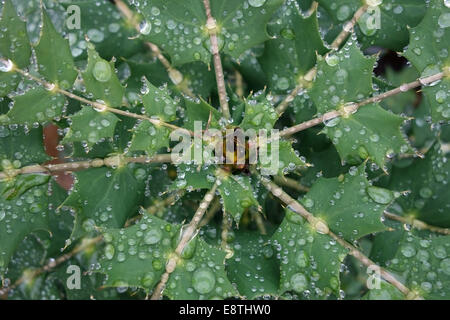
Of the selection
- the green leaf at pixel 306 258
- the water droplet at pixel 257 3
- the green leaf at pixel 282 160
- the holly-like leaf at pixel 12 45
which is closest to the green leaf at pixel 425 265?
the green leaf at pixel 306 258

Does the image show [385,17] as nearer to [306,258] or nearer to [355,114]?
[355,114]

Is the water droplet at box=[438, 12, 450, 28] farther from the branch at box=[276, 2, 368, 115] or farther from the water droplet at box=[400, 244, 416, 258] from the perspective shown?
the water droplet at box=[400, 244, 416, 258]

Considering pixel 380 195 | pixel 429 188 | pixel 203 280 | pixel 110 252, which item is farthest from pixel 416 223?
pixel 110 252

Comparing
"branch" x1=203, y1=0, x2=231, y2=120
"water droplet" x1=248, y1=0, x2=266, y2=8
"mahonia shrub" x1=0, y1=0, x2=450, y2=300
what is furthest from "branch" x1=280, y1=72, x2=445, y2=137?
"water droplet" x1=248, y1=0, x2=266, y2=8

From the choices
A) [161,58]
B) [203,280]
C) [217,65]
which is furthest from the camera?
[161,58]

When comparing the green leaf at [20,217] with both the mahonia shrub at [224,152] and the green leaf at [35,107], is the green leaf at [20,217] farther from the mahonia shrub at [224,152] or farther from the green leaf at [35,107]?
the green leaf at [35,107]

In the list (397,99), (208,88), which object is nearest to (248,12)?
(208,88)
